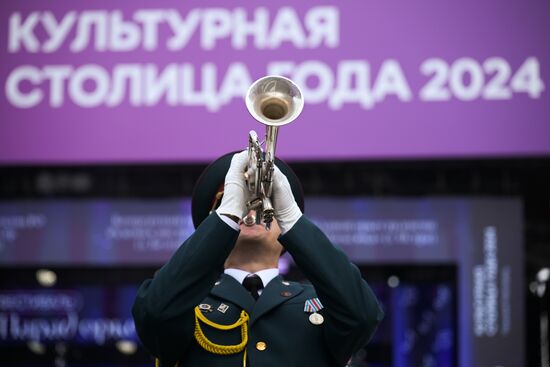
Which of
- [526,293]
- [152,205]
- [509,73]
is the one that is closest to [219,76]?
[152,205]

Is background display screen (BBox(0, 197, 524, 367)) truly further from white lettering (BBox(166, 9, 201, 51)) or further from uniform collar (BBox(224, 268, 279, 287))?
uniform collar (BBox(224, 268, 279, 287))

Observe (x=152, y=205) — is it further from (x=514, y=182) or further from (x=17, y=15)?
(x=514, y=182)

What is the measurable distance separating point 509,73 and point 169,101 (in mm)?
2415

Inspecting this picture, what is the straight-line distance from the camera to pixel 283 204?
9.19ft

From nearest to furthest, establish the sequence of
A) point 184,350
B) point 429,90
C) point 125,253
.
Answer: point 184,350 < point 429,90 < point 125,253

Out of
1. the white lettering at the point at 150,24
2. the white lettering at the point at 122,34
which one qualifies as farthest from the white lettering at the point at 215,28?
the white lettering at the point at 122,34

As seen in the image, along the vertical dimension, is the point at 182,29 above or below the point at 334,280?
above

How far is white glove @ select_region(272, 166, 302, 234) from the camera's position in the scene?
2789mm

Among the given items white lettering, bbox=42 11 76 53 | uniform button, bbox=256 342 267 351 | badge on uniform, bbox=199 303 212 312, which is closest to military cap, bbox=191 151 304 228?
badge on uniform, bbox=199 303 212 312

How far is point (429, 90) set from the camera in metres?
7.23

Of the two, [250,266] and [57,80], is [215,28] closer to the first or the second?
[57,80]

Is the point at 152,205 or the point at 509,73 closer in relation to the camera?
the point at 509,73

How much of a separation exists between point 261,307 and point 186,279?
13.0 inches

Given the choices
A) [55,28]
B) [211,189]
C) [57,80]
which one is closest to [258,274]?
[211,189]
